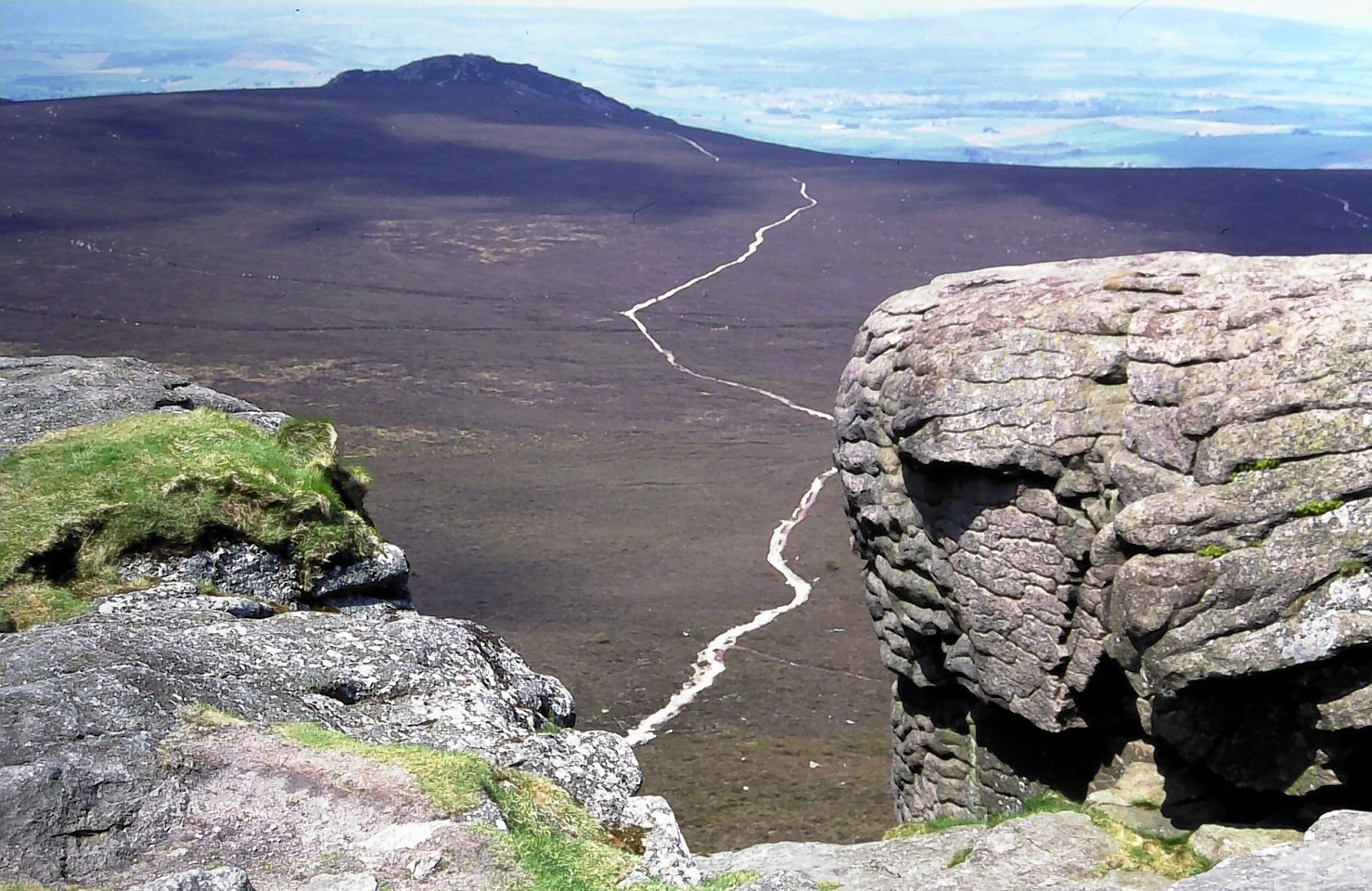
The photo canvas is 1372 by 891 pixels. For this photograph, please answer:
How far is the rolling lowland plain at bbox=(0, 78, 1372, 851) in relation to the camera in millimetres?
19125

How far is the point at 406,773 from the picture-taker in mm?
5961

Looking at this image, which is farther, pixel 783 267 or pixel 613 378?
pixel 783 267

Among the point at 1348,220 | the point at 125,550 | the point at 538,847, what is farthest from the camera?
the point at 1348,220

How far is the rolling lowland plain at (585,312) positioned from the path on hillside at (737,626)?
0.23 metres

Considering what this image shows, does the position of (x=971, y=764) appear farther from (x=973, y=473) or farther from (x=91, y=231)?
(x=91, y=231)

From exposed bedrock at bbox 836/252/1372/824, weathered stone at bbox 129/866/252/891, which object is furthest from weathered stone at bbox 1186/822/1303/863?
weathered stone at bbox 129/866/252/891

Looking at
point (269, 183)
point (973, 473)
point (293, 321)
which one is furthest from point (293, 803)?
point (269, 183)

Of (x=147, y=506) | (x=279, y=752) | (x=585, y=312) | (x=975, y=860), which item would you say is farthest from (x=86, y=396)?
(x=585, y=312)

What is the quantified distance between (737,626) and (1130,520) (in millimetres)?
11580

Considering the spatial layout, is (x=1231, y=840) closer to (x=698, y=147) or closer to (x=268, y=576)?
(x=268, y=576)

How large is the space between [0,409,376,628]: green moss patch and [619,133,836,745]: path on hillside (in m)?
5.84

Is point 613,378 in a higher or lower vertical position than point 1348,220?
lower

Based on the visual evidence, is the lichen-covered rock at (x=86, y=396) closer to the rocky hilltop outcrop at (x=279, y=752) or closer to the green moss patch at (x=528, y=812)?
the rocky hilltop outcrop at (x=279, y=752)

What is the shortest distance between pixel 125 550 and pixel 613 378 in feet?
91.3
